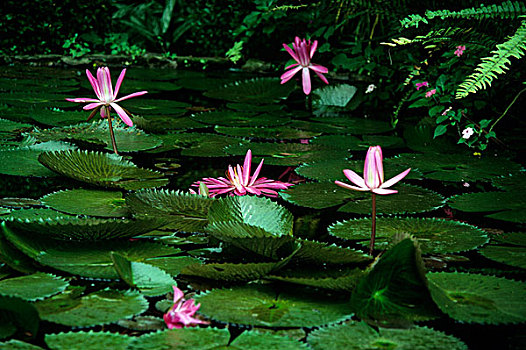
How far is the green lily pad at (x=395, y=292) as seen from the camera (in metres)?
0.96

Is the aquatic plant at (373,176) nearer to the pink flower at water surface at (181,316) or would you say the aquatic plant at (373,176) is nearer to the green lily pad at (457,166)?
the pink flower at water surface at (181,316)

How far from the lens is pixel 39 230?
1159 mm

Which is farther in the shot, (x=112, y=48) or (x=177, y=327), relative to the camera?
(x=112, y=48)

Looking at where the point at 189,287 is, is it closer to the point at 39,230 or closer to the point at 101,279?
the point at 101,279

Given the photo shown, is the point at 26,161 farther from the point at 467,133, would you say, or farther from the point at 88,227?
the point at 467,133

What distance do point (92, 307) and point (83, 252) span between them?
0.67 ft

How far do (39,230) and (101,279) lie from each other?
0.53 feet

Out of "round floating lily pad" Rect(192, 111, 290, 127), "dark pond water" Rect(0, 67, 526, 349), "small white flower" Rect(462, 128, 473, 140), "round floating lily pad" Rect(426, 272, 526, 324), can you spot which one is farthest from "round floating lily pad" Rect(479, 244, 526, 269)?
"round floating lily pad" Rect(192, 111, 290, 127)

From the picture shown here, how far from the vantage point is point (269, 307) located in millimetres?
1011

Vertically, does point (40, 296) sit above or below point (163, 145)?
below

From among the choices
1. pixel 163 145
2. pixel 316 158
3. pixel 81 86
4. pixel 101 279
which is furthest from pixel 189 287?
pixel 81 86

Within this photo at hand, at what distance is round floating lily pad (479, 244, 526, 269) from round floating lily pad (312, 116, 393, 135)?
123cm

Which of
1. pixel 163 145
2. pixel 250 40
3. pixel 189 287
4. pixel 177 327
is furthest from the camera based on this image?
pixel 250 40

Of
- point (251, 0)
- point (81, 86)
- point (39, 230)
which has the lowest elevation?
point (39, 230)
